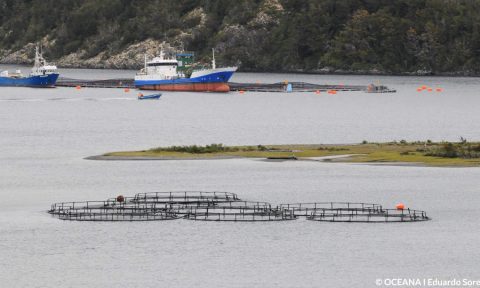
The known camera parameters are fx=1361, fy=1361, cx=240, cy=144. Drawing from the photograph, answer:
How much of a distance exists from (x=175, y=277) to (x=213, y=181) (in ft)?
153

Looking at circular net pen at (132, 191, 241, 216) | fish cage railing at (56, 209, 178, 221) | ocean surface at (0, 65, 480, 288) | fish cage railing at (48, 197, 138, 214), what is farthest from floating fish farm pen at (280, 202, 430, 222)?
fish cage railing at (48, 197, 138, 214)

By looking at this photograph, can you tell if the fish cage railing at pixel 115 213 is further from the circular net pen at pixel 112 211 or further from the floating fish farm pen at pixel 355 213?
the floating fish farm pen at pixel 355 213

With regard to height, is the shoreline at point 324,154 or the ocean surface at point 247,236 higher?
the shoreline at point 324,154

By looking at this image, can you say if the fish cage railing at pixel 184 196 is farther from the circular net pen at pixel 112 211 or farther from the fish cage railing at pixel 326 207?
the fish cage railing at pixel 326 207

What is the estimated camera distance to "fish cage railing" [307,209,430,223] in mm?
110394

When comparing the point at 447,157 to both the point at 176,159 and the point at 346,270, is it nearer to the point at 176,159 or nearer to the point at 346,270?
the point at 176,159

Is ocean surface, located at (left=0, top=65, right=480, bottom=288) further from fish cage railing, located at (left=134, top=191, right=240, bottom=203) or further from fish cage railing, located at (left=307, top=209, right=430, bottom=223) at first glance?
fish cage railing, located at (left=134, top=191, right=240, bottom=203)

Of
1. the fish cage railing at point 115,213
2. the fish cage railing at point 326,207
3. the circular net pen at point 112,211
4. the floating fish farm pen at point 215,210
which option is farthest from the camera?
the fish cage railing at point 326,207

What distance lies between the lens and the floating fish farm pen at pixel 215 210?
363ft

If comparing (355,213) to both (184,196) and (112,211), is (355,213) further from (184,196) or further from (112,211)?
(112,211)

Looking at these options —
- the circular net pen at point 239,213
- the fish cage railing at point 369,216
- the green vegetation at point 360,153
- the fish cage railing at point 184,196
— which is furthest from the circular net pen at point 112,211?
the green vegetation at point 360,153

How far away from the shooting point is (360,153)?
15462 centimetres

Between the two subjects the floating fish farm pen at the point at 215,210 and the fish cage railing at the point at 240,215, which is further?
the floating fish farm pen at the point at 215,210

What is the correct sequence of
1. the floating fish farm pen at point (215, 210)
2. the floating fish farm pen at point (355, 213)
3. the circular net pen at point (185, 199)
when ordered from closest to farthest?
the floating fish farm pen at point (215, 210)
the floating fish farm pen at point (355, 213)
the circular net pen at point (185, 199)
